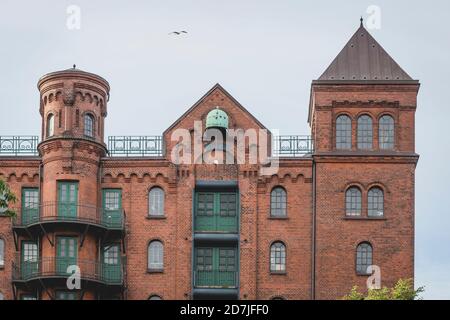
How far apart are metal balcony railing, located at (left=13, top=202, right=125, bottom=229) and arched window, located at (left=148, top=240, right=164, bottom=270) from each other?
6.07ft

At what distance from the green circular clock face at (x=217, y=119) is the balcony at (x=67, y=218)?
6244 mm

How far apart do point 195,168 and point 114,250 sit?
5.76 meters

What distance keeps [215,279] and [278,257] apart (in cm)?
331

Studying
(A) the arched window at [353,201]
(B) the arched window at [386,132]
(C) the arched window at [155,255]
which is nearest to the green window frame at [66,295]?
(C) the arched window at [155,255]

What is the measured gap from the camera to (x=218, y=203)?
6581cm

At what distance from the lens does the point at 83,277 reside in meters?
63.2

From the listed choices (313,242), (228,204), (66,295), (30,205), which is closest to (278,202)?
(228,204)

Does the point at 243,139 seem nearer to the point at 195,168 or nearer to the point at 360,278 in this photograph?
the point at 195,168

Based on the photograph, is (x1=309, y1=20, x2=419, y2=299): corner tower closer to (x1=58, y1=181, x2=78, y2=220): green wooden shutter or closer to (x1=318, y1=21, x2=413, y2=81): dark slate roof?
(x1=318, y1=21, x2=413, y2=81): dark slate roof

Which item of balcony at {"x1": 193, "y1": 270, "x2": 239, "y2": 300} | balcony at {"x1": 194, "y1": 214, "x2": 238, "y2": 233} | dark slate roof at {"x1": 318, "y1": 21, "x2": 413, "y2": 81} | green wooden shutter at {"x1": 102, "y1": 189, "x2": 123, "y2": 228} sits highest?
dark slate roof at {"x1": 318, "y1": 21, "x2": 413, "y2": 81}

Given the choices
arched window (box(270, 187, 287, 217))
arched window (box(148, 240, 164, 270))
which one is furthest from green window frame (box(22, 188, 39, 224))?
arched window (box(270, 187, 287, 217))

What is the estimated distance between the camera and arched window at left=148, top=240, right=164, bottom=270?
214ft

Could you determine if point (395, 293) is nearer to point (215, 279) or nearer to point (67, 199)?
point (215, 279)
